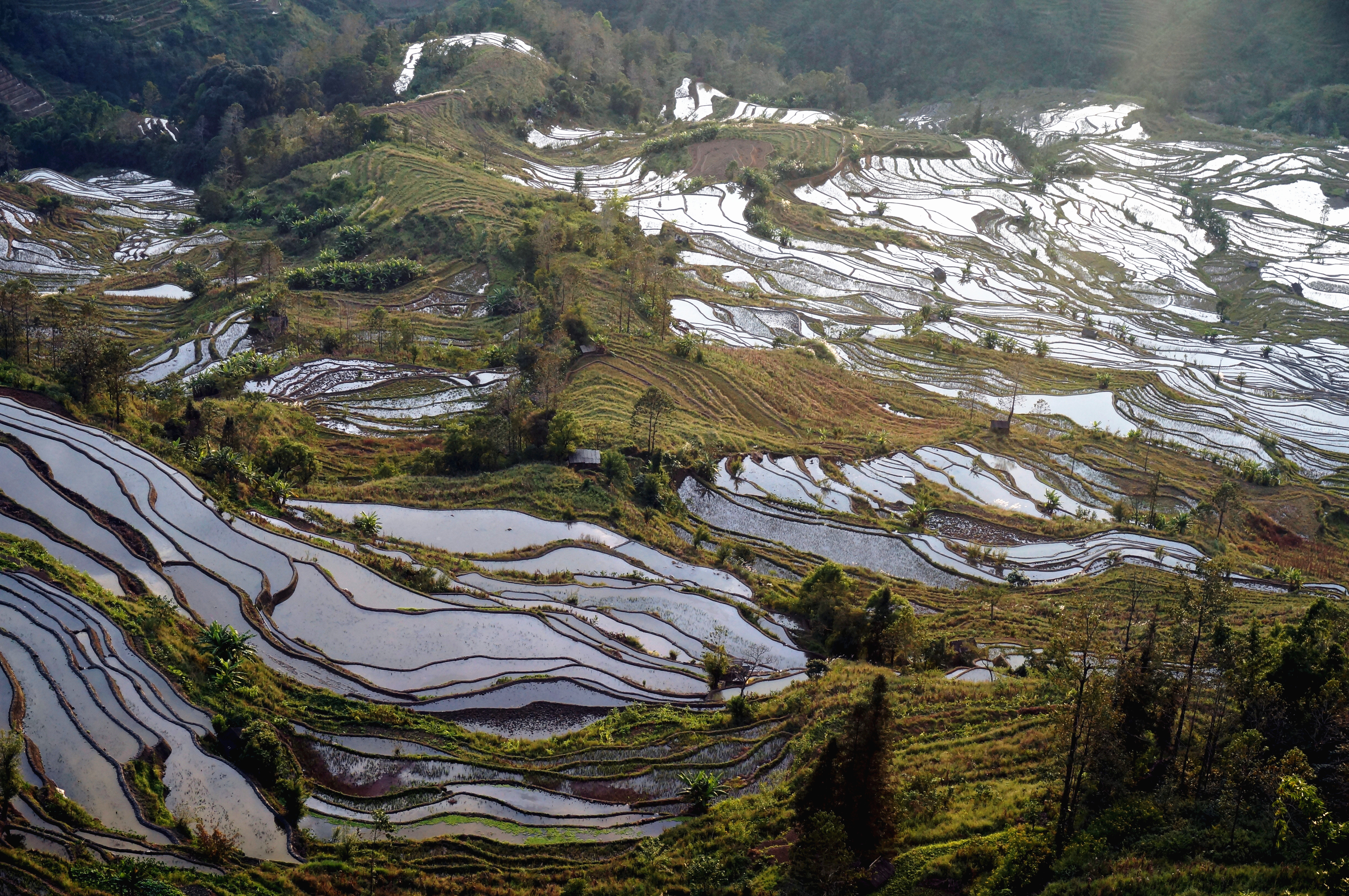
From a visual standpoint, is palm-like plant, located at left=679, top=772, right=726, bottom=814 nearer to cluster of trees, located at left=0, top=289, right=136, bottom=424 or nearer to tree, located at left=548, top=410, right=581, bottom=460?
tree, located at left=548, top=410, right=581, bottom=460

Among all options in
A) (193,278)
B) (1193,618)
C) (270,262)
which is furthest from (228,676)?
(193,278)

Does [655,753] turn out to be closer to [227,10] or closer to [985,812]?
[985,812]

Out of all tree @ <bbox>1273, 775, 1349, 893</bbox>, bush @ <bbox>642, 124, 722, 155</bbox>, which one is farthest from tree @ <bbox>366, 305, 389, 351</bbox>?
bush @ <bbox>642, 124, 722, 155</bbox>

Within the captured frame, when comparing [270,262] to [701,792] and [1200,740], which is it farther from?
[1200,740]

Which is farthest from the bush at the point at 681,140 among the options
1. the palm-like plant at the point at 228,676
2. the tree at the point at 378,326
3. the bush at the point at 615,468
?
the palm-like plant at the point at 228,676

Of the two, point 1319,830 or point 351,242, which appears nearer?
point 1319,830

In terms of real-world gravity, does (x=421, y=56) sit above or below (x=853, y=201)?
above

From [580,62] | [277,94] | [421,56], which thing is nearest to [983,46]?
[580,62]
